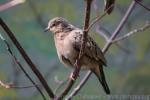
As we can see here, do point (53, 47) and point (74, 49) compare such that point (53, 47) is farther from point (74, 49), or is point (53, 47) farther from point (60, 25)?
point (74, 49)

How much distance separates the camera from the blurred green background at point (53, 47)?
6.20 ft

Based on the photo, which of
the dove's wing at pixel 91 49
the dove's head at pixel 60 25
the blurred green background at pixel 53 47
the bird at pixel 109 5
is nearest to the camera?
the bird at pixel 109 5

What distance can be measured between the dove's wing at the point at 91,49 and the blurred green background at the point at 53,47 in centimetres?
65

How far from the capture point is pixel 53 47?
1.95 metres

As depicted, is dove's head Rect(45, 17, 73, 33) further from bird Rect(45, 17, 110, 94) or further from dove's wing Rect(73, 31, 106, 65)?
dove's wing Rect(73, 31, 106, 65)

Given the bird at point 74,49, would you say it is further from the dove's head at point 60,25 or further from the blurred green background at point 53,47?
→ the blurred green background at point 53,47

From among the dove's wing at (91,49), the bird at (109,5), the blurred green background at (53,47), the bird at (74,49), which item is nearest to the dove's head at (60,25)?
the bird at (74,49)

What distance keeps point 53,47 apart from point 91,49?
0.86 metres

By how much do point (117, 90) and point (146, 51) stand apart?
226 millimetres

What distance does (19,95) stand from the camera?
6.33ft

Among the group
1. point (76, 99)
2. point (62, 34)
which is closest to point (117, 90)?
point (62, 34)

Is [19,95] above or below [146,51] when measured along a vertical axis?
above

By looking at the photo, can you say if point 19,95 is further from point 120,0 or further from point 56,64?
point 120,0

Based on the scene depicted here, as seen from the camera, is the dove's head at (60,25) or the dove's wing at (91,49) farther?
the dove's head at (60,25)
